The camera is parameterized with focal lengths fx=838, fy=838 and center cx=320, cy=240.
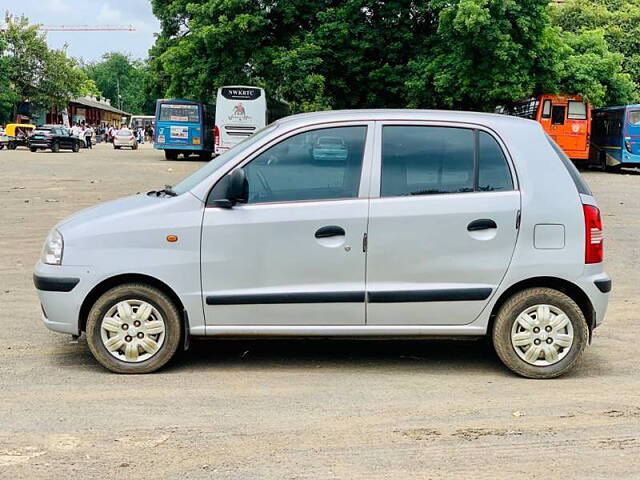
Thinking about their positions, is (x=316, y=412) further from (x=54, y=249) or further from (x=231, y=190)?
(x=54, y=249)

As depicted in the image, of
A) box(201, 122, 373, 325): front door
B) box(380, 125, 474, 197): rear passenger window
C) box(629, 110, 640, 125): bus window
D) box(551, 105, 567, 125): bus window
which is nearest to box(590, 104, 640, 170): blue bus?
box(629, 110, 640, 125): bus window

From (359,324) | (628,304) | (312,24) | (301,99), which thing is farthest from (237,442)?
(312,24)

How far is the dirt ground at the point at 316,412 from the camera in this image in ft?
13.6

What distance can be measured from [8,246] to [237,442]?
27.0 ft

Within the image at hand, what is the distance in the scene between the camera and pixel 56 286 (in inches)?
221

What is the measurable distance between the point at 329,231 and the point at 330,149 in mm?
601

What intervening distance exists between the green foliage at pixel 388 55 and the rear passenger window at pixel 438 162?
1029 inches

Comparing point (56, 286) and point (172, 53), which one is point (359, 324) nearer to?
point (56, 286)

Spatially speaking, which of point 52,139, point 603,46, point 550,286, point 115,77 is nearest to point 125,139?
point 52,139

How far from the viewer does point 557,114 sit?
3441cm

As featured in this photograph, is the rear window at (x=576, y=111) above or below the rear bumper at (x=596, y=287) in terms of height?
above

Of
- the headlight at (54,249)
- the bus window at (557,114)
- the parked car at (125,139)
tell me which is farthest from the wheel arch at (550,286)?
the parked car at (125,139)

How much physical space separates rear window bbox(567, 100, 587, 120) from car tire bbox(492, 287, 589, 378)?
100 feet

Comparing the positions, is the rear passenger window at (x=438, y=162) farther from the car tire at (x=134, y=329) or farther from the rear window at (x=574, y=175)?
the car tire at (x=134, y=329)
